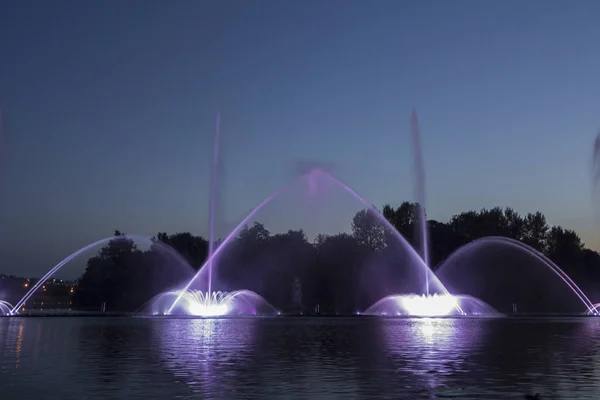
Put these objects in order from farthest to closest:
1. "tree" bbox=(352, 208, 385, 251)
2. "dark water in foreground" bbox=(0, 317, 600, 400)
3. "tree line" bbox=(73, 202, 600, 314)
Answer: "tree" bbox=(352, 208, 385, 251) < "tree line" bbox=(73, 202, 600, 314) < "dark water in foreground" bbox=(0, 317, 600, 400)

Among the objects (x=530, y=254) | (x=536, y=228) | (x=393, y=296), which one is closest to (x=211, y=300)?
(x=393, y=296)

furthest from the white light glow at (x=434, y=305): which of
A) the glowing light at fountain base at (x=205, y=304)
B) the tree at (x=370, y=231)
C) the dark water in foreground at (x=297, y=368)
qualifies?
the tree at (x=370, y=231)

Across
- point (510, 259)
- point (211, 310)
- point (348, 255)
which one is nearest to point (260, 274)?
point (348, 255)

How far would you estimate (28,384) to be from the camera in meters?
17.8

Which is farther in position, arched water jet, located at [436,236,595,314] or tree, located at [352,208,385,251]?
tree, located at [352,208,385,251]

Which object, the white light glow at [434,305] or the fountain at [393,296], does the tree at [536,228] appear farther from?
the white light glow at [434,305]

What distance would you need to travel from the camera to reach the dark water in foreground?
55.0 ft

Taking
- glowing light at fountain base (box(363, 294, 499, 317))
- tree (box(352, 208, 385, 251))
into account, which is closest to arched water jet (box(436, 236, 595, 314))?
tree (box(352, 208, 385, 251))

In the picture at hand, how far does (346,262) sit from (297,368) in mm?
79405

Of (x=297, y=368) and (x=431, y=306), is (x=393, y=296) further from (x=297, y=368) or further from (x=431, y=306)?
(x=297, y=368)

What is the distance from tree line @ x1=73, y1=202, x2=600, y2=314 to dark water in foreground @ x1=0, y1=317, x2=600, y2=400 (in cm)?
6356

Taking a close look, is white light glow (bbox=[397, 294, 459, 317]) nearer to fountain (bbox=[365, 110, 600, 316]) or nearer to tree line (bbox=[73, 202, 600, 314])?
fountain (bbox=[365, 110, 600, 316])

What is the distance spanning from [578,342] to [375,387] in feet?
67.4

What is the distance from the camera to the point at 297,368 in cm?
2195
